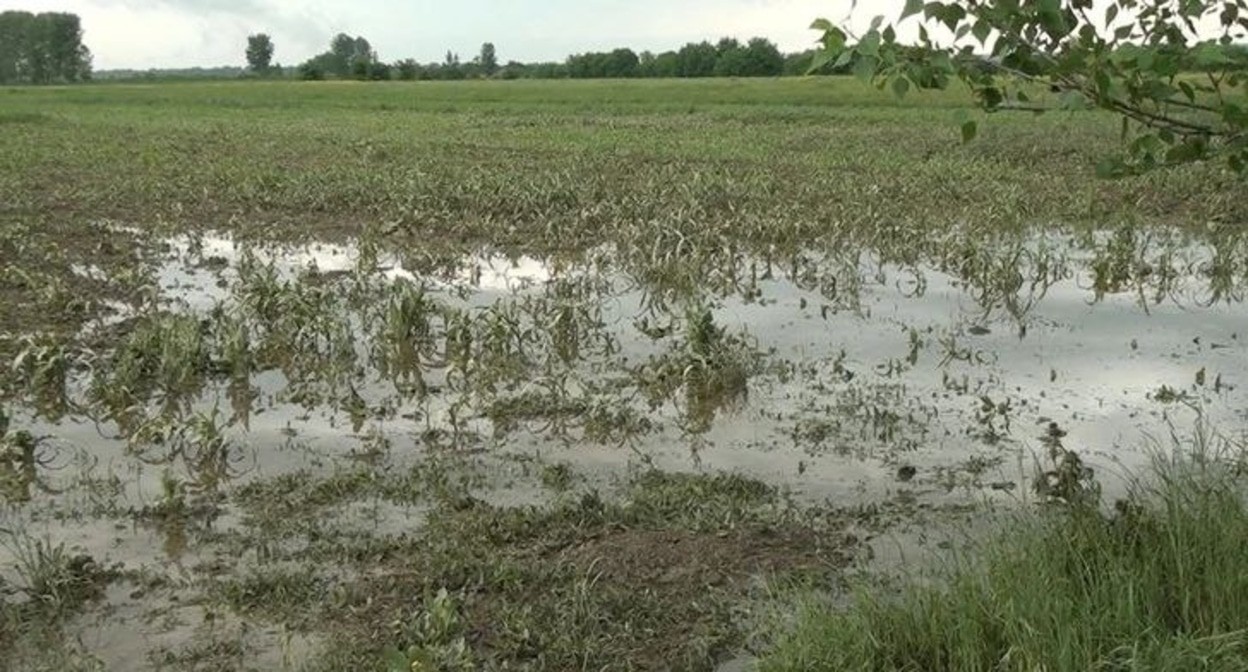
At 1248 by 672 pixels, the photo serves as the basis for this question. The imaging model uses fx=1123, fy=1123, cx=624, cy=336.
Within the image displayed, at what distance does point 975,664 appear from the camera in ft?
13.5

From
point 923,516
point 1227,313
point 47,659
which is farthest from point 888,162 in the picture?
point 47,659

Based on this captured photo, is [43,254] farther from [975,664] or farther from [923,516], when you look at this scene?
[975,664]

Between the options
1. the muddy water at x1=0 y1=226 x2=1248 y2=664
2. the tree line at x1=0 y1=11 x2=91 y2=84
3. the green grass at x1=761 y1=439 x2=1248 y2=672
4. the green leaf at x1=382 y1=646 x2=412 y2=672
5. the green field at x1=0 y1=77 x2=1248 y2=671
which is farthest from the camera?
A: the tree line at x1=0 y1=11 x2=91 y2=84

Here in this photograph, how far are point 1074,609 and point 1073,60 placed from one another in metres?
2.10

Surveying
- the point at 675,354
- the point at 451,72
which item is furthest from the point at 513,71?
the point at 675,354

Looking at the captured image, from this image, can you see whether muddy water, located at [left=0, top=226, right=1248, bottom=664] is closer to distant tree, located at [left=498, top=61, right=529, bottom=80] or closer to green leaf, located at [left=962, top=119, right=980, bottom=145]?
green leaf, located at [left=962, top=119, right=980, bottom=145]

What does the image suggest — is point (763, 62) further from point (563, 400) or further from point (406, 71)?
point (563, 400)

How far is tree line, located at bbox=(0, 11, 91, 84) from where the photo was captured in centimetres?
11519

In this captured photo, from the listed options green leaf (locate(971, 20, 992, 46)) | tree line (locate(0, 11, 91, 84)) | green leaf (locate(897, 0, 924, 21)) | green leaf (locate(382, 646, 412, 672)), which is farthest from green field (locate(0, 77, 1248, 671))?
tree line (locate(0, 11, 91, 84))

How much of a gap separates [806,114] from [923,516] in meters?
33.1

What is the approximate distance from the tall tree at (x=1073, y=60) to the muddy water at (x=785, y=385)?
328cm

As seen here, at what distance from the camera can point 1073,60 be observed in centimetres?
363

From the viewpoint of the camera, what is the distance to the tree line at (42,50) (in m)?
115

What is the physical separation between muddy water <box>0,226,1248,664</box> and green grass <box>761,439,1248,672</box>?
196 cm
